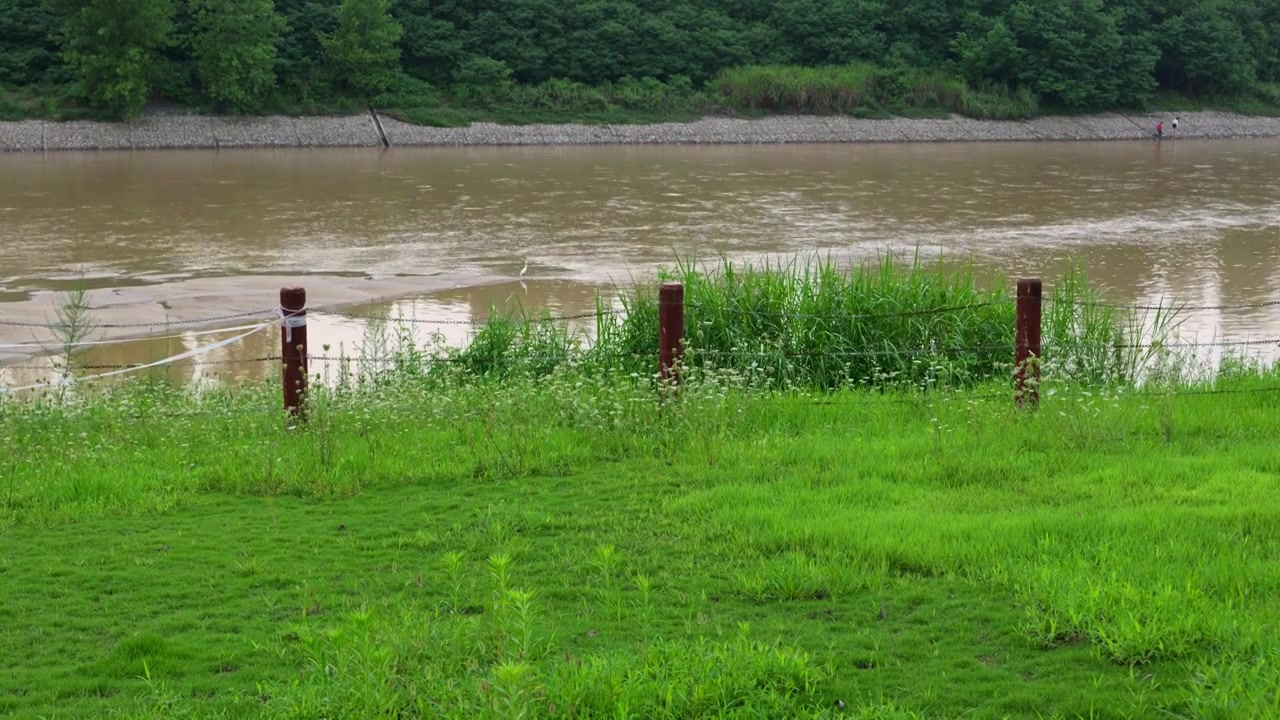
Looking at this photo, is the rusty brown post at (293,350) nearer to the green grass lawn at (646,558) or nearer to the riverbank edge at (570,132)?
the green grass lawn at (646,558)

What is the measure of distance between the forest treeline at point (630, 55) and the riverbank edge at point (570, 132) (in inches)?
44.7

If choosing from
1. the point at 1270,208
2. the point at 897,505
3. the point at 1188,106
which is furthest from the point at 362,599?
the point at 1188,106

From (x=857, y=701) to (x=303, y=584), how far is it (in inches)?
104

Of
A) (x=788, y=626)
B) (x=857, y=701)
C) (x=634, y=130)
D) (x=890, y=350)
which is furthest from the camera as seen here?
(x=634, y=130)

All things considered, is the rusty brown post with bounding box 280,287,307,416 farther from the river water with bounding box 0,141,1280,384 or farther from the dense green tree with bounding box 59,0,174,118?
the dense green tree with bounding box 59,0,174,118

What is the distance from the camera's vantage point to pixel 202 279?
21.5 m

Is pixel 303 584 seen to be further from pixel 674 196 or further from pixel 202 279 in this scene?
pixel 674 196

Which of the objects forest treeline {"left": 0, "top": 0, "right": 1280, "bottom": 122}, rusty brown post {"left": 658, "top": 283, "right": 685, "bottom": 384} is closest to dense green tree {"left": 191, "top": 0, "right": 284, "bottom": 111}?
forest treeline {"left": 0, "top": 0, "right": 1280, "bottom": 122}

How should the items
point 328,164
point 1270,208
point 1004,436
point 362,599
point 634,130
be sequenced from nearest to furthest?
point 362,599, point 1004,436, point 1270,208, point 328,164, point 634,130

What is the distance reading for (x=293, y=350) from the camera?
9.82m

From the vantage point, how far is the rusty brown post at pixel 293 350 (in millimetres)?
9828

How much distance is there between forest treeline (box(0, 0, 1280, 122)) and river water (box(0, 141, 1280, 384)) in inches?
265

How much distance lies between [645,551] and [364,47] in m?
53.5

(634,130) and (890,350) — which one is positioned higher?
(634,130)
